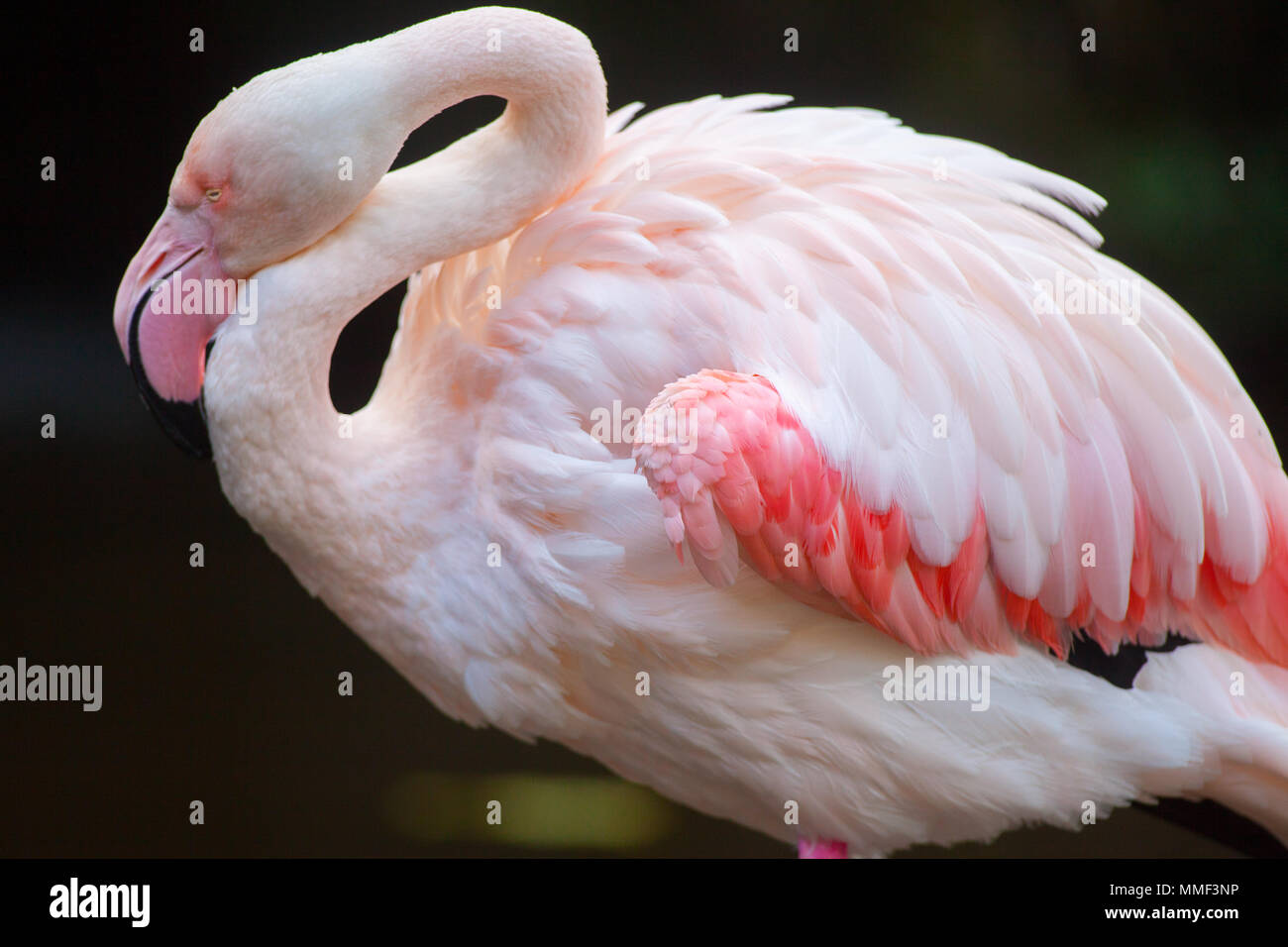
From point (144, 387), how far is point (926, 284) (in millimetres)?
1134

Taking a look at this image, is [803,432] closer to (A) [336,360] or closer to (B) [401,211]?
(B) [401,211]

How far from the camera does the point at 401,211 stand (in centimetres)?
194

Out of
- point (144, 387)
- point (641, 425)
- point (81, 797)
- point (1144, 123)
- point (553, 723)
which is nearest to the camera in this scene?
point (641, 425)

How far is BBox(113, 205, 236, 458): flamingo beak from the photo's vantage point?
1.87m

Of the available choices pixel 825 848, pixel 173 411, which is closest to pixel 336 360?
pixel 173 411

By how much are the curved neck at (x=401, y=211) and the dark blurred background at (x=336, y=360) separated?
3.94 feet

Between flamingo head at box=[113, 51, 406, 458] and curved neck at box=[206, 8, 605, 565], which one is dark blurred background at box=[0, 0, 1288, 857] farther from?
flamingo head at box=[113, 51, 406, 458]

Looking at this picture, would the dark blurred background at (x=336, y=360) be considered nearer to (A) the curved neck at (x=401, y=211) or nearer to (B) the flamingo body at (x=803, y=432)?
(B) the flamingo body at (x=803, y=432)

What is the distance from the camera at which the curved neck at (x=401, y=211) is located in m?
1.84

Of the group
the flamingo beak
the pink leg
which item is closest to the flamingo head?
the flamingo beak

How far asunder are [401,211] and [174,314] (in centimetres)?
36
